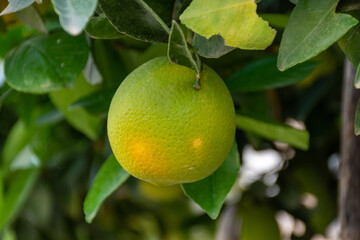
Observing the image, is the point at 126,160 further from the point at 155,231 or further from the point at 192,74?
the point at 155,231

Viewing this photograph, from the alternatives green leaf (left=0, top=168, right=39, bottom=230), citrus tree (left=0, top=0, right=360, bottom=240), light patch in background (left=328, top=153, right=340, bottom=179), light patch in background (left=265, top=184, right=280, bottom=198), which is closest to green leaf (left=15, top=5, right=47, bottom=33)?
citrus tree (left=0, top=0, right=360, bottom=240)

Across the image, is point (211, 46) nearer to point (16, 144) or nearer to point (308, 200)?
point (16, 144)

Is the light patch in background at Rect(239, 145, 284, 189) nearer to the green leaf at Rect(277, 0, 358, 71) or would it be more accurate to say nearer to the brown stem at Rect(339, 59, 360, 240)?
the brown stem at Rect(339, 59, 360, 240)

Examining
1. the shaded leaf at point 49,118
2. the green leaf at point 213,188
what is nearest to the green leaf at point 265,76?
the green leaf at point 213,188

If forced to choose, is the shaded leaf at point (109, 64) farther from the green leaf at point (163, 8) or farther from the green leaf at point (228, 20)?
the green leaf at point (228, 20)

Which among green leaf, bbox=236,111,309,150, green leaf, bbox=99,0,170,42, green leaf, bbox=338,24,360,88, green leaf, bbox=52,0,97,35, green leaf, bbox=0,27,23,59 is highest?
green leaf, bbox=52,0,97,35

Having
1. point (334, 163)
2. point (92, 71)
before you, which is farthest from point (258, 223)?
point (92, 71)

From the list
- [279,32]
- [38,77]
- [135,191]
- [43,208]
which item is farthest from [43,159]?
[279,32]
